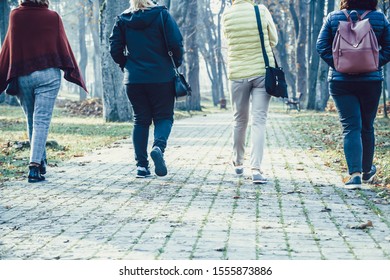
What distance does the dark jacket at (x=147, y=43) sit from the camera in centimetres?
841

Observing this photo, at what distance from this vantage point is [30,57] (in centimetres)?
838

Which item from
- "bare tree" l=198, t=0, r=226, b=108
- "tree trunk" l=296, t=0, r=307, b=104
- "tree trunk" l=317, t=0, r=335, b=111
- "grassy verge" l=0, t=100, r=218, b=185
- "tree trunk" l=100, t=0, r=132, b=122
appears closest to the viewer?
"grassy verge" l=0, t=100, r=218, b=185

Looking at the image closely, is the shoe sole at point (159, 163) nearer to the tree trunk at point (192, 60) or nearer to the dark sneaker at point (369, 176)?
the dark sneaker at point (369, 176)

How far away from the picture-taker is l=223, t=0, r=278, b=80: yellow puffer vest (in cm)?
834

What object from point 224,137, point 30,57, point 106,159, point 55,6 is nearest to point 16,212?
point 30,57

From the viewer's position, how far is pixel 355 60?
765cm

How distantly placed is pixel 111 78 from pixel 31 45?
14048mm

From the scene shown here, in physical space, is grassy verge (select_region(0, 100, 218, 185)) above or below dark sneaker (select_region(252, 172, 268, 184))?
below

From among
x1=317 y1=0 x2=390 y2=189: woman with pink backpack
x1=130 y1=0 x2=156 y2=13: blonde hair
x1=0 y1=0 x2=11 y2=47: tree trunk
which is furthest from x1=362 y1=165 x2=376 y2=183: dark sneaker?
x1=0 y1=0 x2=11 y2=47: tree trunk

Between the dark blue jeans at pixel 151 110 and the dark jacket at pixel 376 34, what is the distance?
1.89 metres

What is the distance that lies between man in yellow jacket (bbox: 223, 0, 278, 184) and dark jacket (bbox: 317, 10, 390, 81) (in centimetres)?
67

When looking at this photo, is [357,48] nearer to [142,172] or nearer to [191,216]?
[191,216]

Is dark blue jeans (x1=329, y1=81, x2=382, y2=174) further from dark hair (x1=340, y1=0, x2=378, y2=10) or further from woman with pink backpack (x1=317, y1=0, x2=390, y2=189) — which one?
dark hair (x1=340, y1=0, x2=378, y2=10)

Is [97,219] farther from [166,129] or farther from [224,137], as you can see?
[224,137]
